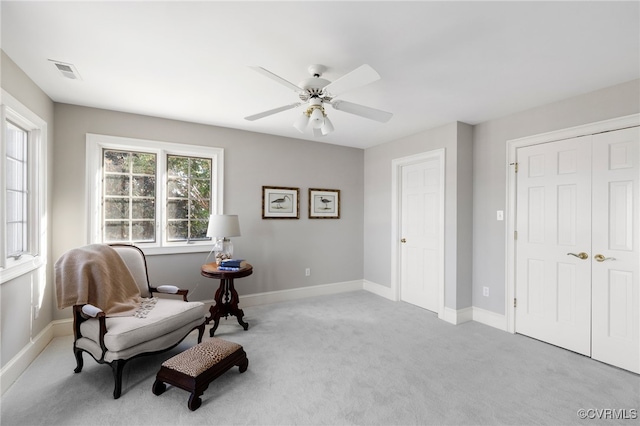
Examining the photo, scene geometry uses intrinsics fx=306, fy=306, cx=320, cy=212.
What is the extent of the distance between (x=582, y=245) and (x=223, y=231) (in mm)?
3545

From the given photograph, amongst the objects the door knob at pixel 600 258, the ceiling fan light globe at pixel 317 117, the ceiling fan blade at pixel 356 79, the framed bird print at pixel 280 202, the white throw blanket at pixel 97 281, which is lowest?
the white throw blanket at pixel 97 281

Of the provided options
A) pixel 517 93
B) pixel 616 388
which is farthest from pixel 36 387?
pixel 517 93

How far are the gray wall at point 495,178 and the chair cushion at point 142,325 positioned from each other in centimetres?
320

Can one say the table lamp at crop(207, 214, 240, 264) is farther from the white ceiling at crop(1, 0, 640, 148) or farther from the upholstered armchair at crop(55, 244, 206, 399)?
the white ceiling at crop(1, 0, 640, 148)

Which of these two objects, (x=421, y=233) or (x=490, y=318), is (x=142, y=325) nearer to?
(x=421, y=233)

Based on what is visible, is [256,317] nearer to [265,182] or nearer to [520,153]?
[265,182]

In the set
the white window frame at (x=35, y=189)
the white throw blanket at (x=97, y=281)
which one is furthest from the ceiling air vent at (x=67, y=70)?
the white throw blanket at (x=97, y=281)

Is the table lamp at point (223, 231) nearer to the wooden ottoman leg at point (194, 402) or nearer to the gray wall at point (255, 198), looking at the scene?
the gray wall at point (255, 198)

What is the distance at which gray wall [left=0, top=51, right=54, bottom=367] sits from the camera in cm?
218

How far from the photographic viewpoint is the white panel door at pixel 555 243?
9.28 feet

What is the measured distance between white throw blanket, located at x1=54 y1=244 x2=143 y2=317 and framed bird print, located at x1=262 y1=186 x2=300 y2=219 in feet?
6.21

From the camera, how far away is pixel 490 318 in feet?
11.6

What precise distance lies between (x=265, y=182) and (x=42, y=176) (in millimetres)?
2310

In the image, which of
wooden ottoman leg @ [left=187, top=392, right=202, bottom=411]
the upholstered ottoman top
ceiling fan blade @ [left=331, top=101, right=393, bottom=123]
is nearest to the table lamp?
the upholstered ottoman top
